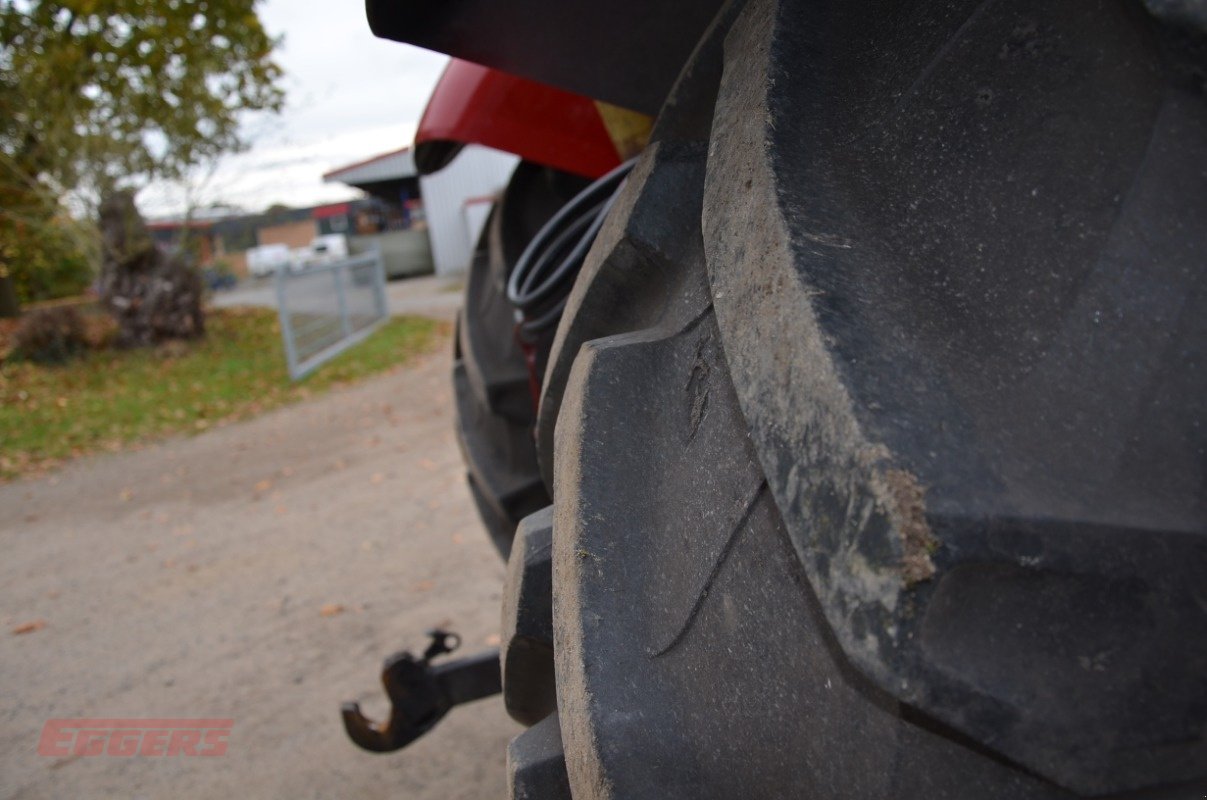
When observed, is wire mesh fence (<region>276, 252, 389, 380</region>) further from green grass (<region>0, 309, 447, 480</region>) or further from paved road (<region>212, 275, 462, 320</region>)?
paved road (<region>212, 275, 462, 320</region>)

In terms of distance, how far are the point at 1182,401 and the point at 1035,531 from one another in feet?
0.46

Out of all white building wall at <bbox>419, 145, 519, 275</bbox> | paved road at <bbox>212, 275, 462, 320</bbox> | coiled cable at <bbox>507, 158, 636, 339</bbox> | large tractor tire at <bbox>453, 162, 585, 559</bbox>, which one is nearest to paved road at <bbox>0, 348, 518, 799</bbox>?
large tractor tire at <bbox>453, 162, 585, 559</bbox>

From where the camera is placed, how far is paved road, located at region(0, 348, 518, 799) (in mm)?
2730

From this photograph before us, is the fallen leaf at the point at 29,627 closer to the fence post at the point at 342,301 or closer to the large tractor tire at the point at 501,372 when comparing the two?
the large tractor tire at the point at 501,372

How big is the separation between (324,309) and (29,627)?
299 inches

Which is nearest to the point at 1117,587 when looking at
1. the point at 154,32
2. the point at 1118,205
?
the point at 1118,205

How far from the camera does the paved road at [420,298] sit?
55.2 feet

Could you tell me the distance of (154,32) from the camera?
11.8 m

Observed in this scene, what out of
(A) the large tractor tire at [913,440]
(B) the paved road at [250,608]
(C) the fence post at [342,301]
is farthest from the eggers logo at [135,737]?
(C) the fence post at [342,301]

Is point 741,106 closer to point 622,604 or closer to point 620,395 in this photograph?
point 620,395

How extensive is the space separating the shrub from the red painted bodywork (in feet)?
38.1

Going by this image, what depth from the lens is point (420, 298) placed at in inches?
784

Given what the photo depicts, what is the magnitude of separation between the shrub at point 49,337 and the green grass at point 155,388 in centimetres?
22

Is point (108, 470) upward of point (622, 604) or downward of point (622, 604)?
downward
